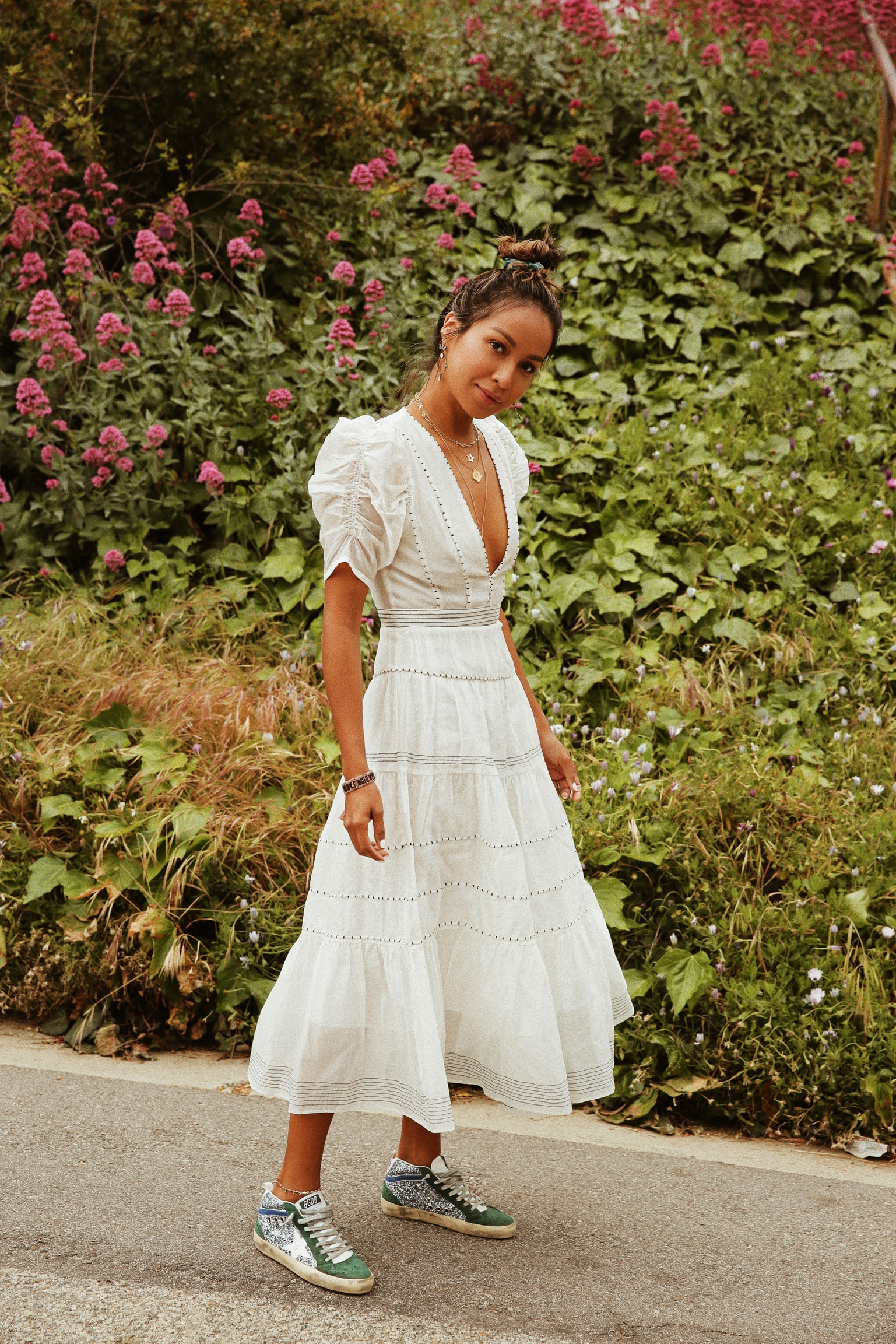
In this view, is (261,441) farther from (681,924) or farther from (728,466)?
(681,924)

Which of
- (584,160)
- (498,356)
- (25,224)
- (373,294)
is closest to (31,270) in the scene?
(25,224)

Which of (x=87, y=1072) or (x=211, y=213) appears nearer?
(x=87, y=1072)

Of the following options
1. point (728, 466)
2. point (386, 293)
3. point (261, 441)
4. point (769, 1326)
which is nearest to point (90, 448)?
point (261, 441)

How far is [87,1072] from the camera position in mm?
3135

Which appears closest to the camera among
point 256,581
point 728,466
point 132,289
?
point 256,581

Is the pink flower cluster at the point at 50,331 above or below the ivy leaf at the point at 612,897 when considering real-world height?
above

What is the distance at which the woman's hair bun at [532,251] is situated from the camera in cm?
232

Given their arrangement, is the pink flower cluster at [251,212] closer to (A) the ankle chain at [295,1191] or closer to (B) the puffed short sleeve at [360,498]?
(B) the puffed short sleeve at [360,498]

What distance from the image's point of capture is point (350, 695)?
215cm

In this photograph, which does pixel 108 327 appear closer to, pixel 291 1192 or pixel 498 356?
pixel 498 356

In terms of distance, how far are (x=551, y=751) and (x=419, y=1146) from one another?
87 centimetres

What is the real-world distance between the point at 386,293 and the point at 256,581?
1.68 m

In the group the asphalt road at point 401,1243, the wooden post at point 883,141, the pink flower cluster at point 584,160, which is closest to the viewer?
the asphalt road at point 401,1243

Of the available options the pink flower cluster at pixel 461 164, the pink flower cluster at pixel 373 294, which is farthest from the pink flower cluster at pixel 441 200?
the pink flower cluster at pixel 373 294
